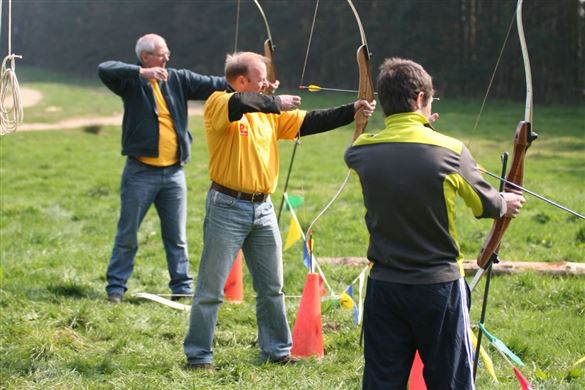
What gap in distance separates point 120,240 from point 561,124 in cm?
1260

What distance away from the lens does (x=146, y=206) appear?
21.6 ft

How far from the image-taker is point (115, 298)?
654 cm

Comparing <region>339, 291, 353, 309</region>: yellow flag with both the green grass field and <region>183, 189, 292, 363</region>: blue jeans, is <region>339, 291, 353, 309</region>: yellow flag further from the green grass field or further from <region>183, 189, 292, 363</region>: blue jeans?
<region>183, 189, 292, 363</region>: blue jeans

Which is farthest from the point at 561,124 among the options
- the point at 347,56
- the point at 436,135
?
the point at 436,135

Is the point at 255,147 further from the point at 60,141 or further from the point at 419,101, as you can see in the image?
the point at 60,141

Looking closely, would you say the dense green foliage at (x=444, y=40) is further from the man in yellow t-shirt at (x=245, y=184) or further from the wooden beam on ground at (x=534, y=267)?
the man in yellow t-shirt at (x=245, y=184)

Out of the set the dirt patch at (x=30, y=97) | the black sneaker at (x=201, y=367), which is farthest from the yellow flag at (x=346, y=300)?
the dirt patch at (x=30, y=97)

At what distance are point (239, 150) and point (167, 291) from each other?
98.1 inches

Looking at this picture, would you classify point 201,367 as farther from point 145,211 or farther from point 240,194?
point 145,211

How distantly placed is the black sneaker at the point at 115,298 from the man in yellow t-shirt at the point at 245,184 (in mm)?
1697

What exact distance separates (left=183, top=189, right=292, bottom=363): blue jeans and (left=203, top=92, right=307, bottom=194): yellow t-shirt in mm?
108

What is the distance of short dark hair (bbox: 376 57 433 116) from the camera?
3.38 metres

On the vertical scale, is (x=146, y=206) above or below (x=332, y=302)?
above

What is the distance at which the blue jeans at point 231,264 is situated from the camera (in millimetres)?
4809
